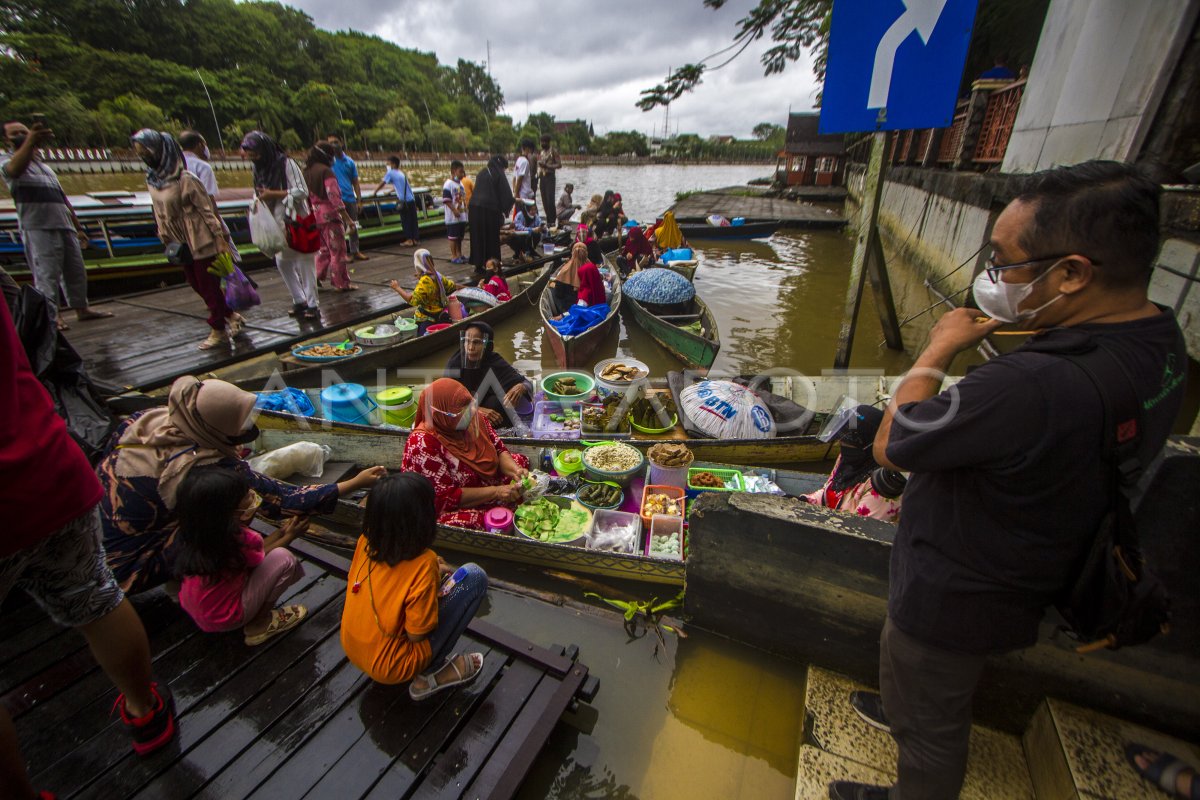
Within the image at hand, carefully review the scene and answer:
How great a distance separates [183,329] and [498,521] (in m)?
6.77

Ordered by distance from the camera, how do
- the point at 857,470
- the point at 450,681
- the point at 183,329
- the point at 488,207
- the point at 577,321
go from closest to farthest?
the point at 450,681
the point at 857,470
the point at 183,329
the point at 577,321
the point at 488,207

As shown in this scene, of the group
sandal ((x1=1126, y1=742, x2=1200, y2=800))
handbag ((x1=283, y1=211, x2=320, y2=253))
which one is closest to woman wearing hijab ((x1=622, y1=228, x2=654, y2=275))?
handbag ((x1=283, y1=211, x2=320, y2=253))

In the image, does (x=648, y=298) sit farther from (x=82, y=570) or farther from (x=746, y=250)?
(x=746, y=250)

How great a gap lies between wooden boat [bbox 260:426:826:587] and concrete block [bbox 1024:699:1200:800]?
1940 millimetres

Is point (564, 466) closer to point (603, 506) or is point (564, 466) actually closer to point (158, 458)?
point (603, 506)

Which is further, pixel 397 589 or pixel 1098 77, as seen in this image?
pixel 1098 77

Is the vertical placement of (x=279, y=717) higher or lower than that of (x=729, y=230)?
higher

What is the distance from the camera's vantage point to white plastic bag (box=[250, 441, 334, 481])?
14.0 ft

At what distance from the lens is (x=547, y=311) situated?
866cm

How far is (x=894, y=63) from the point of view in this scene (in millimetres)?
4629

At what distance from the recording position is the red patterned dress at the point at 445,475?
11.9 feet

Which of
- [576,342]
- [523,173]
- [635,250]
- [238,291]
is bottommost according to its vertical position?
[576,342]

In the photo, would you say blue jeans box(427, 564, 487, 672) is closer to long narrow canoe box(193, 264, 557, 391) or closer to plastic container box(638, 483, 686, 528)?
plastic container box(638, 483, 686, 528)

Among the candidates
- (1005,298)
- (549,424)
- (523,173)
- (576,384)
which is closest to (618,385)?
(576,384)
